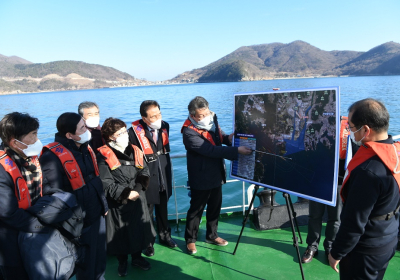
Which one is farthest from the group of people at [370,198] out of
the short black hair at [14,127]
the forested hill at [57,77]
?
the forested hill at [57,77]

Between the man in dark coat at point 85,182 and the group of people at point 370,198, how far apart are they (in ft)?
5.85

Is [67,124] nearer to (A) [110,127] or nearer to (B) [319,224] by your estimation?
(A) [110,127]

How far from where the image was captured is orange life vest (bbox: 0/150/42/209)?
164 cm

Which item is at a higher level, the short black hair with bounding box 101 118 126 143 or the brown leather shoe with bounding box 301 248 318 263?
the short black hair with bounding box 101 118 126 143

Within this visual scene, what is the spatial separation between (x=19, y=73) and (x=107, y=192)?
6464 inches

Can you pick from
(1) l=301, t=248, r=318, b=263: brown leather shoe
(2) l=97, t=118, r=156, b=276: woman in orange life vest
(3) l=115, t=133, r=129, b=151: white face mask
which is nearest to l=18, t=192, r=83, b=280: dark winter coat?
(2) l=97, t=118, r=156, b=276: woman in orange life vest

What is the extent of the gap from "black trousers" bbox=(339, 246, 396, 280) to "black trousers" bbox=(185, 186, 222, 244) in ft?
5.20

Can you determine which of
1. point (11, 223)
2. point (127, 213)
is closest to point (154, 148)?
point (127, 213)

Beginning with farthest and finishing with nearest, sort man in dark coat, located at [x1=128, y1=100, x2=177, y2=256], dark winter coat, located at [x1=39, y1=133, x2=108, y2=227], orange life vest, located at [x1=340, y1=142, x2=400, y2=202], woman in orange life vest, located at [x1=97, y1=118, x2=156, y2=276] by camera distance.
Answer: man in dark coat, located at [x1=128, y1=100, x2=177, y2=256] < woman in orange life vest, located at [x1=97, y1=118, x2=156, y2=276] < dark winter coat, located at [x1=39, y1=133, x2=108, y2=227] < orange life vest, located at [x1=340, y1=142, x2=400, y2=202]

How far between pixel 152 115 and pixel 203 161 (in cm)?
73

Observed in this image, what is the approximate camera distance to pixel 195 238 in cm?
309

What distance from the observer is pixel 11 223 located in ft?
5.28

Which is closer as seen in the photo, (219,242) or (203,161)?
(203,161)

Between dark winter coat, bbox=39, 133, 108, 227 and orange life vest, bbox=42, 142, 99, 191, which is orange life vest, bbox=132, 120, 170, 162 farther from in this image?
orange life vest, bbox=42, 142, 99, 191
